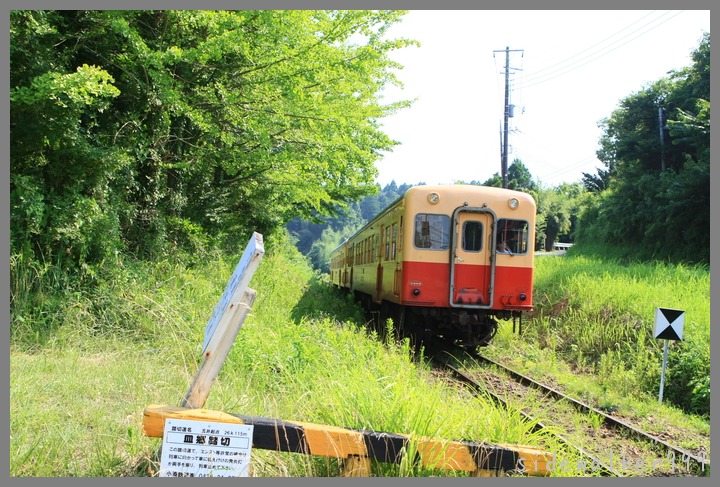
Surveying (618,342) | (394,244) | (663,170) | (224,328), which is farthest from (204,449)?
(663,170)

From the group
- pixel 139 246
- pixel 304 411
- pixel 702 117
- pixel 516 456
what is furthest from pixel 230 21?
pixel 702 117

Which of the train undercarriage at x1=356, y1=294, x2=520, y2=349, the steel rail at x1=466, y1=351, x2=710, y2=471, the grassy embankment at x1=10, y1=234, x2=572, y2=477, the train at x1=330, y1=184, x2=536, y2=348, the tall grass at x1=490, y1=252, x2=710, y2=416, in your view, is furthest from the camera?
the train undercarriage at x1=356, y1=294, x2=520, y2=349

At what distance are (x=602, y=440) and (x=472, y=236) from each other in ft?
13.6

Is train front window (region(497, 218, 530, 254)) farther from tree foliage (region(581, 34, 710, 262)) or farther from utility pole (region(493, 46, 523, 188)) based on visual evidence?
tree foliage (region(581, 34, 710, 262))

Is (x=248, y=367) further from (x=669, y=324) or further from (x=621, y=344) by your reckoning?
(x=621, y=344)

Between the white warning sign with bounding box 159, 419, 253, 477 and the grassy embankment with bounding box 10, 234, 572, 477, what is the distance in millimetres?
434

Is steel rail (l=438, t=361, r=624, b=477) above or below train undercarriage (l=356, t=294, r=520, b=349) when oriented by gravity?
below

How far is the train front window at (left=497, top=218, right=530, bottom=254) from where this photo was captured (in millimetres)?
9625

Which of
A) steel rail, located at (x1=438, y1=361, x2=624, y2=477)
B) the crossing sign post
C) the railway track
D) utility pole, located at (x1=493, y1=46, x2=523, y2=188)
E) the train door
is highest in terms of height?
utility pole, located at (x1=493, y1=46, x2=523, y2=188)

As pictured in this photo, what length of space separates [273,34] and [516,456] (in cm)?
666

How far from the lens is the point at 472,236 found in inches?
376

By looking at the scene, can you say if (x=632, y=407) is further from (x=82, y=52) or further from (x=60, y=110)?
(x=82, y=52)

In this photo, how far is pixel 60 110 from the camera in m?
6.96

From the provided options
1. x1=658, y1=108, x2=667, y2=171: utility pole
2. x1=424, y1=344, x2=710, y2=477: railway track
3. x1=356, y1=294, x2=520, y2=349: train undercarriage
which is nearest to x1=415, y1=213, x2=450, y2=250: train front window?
x1=356, y1=294, x2=520, y2=349: train undercarriage
